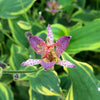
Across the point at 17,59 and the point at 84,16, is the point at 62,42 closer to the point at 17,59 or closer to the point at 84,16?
the point at 17,59

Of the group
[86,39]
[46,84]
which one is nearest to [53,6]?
[86,39]

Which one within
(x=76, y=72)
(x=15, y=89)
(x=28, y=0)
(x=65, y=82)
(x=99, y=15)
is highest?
(x=28, y=0)

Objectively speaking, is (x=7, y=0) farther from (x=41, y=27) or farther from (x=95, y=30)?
(x=95, y=30)

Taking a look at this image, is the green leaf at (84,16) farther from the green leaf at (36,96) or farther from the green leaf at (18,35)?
the green leaf at (36,96)

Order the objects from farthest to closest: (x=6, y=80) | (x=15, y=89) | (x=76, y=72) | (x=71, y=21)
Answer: (x=71, y=21) < (x=15, y=89) < (x=6, y=80) < (x=76, y=72)

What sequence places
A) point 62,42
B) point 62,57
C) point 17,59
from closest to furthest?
1. point 62,42
2. point 62,57
3. point 17,59

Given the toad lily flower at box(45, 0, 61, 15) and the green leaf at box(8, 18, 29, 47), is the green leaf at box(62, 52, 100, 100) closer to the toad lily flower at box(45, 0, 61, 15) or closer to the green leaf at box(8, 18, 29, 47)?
the green leaf at box(8, 18, 29, 47)

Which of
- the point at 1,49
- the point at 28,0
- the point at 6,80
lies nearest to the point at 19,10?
the point at 28,0
